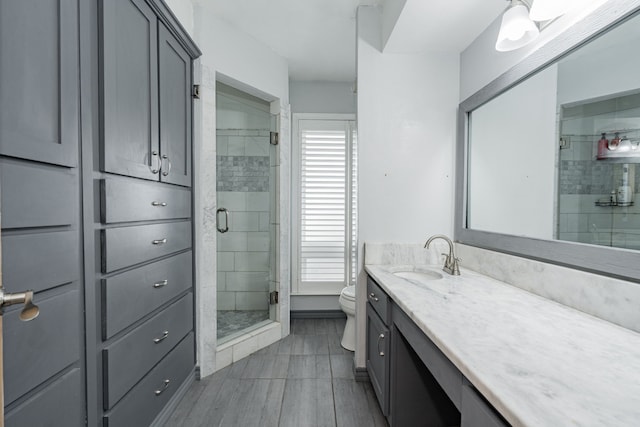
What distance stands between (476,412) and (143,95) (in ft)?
6.00

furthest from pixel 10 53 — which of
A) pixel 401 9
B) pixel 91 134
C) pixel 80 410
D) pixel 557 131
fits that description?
pixel 557 131

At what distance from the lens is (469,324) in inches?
39.4

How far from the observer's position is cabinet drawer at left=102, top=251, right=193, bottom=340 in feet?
4.26

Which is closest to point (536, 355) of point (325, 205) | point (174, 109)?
point (174, 109)

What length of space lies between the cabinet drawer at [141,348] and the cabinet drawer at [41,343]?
241 mm

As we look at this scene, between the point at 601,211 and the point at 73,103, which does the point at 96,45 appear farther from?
the point at 601,211

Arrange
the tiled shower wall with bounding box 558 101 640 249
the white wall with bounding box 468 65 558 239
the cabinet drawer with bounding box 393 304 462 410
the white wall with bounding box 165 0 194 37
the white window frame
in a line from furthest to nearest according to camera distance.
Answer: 1. the white window frame
2. the white wall with bounding box 165 0 194 37
3. the white wall with bounding box 468 65 558 239
4. the tiled shower wall with bounding box 558 101 640 249
5. the cabinet drawer with bounding box 393 304 462 410

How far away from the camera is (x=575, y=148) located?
47.3 inches

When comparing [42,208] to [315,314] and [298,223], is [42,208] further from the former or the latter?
[315,314]

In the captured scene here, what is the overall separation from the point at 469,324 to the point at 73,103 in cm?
154

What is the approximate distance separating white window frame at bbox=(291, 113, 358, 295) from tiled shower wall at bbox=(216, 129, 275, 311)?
1.44 ft

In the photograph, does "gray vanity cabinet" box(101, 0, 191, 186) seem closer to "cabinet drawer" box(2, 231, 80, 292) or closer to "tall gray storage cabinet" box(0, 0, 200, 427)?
"tall gray storage cabinet" box(0, 0, 200, 427)

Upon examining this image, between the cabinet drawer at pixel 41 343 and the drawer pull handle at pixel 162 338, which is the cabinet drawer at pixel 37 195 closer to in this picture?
the cabinet drawer at pixel 41 343

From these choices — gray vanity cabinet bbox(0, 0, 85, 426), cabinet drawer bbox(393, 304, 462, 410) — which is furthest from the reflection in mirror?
gray vanity cabinet bbox(0, 0, 85, 426)
